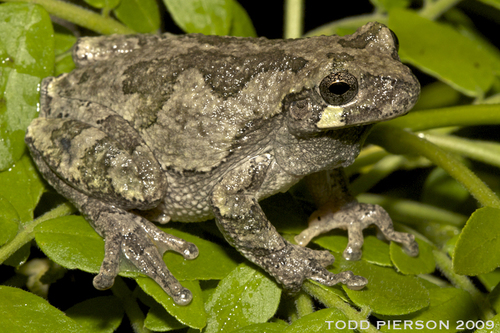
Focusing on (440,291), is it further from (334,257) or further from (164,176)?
(164,176)

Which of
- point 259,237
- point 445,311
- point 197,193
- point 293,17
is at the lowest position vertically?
point 445,311

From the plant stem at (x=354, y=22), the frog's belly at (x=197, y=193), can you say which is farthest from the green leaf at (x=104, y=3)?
the plant stem at (x=354, y=22)

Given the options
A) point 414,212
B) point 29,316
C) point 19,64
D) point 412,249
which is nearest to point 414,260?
point 412,249

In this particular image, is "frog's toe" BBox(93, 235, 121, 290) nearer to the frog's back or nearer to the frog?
the frog

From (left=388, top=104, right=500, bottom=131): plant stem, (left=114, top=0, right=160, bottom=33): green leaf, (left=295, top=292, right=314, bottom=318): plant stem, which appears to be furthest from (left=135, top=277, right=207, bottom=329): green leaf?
(left=114, top=0, right=160, bottom=33): green leaf

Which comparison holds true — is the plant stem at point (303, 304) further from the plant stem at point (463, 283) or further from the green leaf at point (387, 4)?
the green leaf at point (387, 4)

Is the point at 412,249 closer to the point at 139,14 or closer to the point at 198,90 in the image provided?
the point at 198,90

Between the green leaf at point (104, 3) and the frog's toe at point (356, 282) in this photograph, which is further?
the green leaf at point (104, 3)
